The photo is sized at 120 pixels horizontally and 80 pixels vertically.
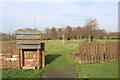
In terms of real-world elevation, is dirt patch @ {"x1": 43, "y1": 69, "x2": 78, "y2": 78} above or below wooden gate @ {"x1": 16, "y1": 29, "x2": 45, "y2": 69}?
below

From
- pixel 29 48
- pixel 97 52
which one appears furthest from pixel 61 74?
pixel 97 52

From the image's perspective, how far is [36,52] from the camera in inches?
263

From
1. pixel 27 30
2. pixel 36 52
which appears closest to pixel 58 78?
pixel 36 52

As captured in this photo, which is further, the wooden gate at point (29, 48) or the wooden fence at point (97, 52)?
the wooden fence at point (97, 52)

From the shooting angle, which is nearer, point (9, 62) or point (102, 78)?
point (102, 78)

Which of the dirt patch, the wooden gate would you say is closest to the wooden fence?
the dirt patch

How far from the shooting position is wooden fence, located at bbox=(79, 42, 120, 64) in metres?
7.44

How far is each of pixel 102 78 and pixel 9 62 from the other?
4.94 m

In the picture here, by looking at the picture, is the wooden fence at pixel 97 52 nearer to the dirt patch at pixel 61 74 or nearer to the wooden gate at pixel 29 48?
the dirt patch at pixel 61 74

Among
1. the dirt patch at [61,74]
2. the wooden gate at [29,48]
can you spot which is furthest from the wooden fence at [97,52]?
the wooden gate at [29,48]

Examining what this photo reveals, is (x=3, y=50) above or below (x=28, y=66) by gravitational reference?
above

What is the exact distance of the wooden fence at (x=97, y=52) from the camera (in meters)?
7.44

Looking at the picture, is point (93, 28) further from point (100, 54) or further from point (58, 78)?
point (58, 78)

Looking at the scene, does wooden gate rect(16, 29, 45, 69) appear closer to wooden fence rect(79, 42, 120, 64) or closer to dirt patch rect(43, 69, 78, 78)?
dirt patch rect(43, 69, 78, 78)
